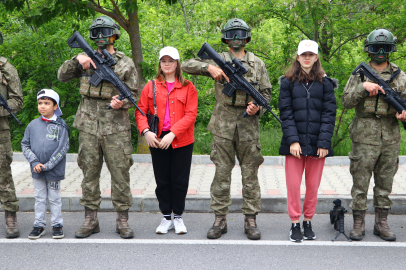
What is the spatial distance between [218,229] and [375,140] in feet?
6.35

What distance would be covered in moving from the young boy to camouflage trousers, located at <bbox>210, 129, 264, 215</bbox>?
168cm

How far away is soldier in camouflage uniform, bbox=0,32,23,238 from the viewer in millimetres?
4621

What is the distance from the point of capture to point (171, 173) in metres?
4.77

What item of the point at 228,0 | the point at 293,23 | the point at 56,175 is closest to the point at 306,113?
the point at 56,175

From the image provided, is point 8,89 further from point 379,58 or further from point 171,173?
point 379,58

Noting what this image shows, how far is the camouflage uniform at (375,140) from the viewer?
4484 mm

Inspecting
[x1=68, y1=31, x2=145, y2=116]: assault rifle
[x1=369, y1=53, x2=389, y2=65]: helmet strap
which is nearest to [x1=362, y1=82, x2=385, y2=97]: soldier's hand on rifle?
[x1=369, y1=53, x2=389, y2=65]: helmet strap

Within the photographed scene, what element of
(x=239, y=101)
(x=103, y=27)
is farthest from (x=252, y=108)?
(x=103, y=27)

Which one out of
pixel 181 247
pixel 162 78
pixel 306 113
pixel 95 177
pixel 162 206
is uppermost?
pixel 162 78

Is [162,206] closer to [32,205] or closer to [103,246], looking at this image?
[103,246]

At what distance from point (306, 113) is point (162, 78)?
5.23 feet

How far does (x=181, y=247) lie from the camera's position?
14.3ft

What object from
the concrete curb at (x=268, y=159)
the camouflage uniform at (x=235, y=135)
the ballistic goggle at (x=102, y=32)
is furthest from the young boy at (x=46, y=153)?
the concrete curb at (x=268, y=159)

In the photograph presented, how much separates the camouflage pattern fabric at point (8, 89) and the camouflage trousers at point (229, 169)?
7.38 feet
